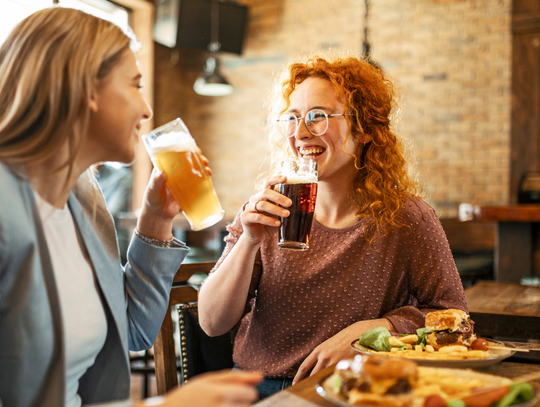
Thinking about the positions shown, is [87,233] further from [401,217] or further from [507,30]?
[507,30]

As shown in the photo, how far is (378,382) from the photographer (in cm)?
75

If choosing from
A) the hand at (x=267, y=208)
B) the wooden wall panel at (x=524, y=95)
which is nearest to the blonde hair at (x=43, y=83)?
the hand at (x=267, y=208)

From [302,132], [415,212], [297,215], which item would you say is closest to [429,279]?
[415,212]

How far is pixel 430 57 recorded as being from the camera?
5914 millimetres

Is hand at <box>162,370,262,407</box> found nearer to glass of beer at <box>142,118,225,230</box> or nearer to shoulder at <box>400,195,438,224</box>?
glass of beer at <box>142,118,225,230</box>

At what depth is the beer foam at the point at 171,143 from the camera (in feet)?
3.70

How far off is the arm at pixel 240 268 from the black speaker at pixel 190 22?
5.18m

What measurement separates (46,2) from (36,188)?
16.3 feet

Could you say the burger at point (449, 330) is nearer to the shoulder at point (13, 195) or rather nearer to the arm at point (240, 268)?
the arm at point (240, 268)

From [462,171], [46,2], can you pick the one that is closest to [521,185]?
[462,171]

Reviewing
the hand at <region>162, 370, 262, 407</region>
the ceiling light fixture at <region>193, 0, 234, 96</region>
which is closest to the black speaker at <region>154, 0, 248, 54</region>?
the ceiling light fixture at <region>193, 0, 234, 96</region>

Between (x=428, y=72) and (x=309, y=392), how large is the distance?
5624 millimetres

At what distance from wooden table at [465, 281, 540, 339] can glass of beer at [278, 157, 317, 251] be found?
79 cm

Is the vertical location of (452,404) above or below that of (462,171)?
below
